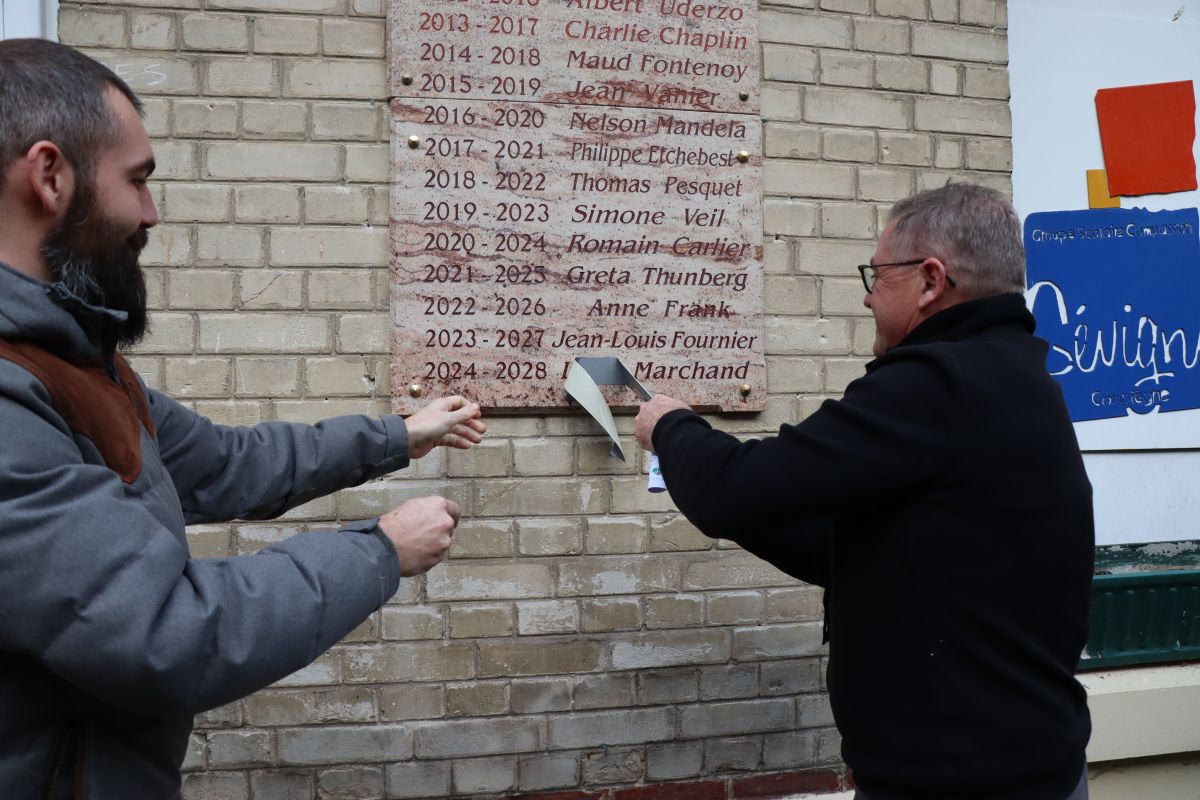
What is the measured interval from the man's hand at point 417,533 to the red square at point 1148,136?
11.3ft

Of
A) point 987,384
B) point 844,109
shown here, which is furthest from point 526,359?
point 987,384

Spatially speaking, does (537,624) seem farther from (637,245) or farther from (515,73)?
(515,73)

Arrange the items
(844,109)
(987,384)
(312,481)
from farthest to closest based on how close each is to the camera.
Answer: (844,109) → (312,481) → (987,384)

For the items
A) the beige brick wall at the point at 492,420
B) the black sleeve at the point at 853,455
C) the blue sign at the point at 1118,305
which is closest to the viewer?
the black sleeve at the point at 853,455

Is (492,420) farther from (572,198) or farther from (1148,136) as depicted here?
(1148,136)

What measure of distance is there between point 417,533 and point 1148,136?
12.2ft

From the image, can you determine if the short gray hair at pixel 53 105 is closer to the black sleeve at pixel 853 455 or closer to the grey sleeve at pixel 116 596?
the grey sleeve at pixel 116 596

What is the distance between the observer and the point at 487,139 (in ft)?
10.9

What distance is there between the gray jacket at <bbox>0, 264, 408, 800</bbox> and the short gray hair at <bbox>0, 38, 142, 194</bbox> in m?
0.21

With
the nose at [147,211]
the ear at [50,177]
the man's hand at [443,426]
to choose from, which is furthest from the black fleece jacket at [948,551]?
the ear at [50,177]

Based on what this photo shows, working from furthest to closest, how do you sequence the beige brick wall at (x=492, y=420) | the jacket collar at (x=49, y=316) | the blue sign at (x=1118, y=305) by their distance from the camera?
the blue sign at (x=1118, y=305)
the beige brick wall at (x=492, y=420)
the jacket collar at (x=49, y=316)

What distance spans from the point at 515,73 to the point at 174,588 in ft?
7.92

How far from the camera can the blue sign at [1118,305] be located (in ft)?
13.1

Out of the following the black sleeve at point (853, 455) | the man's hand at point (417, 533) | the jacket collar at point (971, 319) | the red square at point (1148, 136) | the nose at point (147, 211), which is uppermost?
the red square at point (1148, 136)
